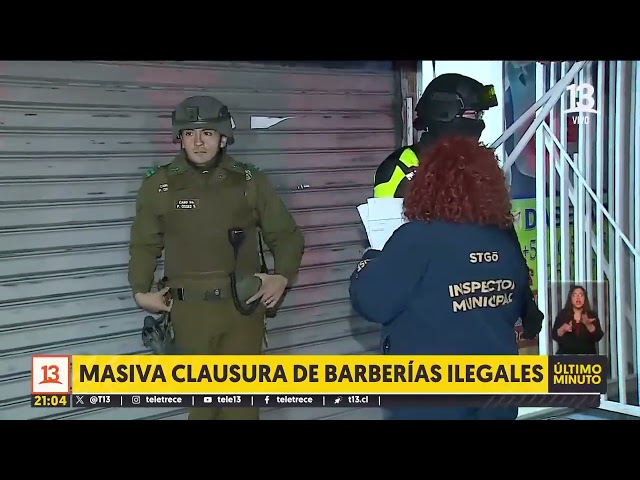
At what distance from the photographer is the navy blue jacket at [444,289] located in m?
2.69

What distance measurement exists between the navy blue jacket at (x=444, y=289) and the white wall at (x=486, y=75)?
18.2 inches

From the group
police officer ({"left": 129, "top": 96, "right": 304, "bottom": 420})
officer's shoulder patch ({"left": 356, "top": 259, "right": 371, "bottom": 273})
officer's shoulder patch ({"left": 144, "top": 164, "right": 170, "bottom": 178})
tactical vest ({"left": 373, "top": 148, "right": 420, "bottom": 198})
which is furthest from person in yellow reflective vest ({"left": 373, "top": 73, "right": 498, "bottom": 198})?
officer's shoulder patch ({"left": 144, "top": 164, "right": 170, "bottom": 178})

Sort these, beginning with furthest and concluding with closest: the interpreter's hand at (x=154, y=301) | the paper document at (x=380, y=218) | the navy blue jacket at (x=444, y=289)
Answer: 1. the interpreter's hand at (x=154, y=301)
2. the paper document at (x=380, y=218)
3. the navy blue jacket at (x=444, y=289)

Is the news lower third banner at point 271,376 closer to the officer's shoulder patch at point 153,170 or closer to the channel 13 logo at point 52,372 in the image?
the channel 13 logo at point 52,372

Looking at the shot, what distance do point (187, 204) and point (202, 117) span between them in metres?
0.35

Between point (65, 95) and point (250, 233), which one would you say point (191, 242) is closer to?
point (250, 233)

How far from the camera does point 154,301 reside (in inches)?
117

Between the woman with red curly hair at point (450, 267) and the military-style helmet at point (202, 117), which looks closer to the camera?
the woman with red curly hair at point (450, 267)

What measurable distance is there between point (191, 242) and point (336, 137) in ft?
2.37

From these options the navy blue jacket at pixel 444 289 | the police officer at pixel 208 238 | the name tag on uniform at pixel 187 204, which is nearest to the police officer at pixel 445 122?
the navy blue jacket at pixel 444 289

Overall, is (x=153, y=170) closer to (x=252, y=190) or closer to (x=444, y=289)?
(x=252, y=190)

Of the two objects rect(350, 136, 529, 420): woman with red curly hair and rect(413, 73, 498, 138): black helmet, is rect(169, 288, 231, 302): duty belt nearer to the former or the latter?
rect(350, 136, 529, 420): woman with red curly hair

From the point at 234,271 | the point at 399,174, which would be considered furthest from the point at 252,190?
the point at 399,174
